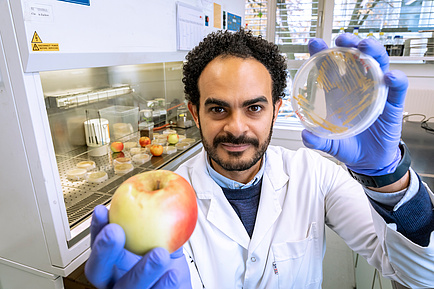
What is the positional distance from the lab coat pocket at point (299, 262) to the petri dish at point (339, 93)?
50cm

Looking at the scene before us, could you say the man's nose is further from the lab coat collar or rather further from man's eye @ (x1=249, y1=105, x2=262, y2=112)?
the lab coat collar

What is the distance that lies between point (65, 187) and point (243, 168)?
0.93 m

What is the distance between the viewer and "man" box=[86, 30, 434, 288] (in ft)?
2.46

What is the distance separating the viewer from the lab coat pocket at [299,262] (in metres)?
1.02

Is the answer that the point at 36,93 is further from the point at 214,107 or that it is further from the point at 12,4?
the point at 214,107

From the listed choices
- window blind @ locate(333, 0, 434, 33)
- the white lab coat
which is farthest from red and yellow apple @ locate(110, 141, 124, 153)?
window blind @ locate(333, 0, 434, 33)

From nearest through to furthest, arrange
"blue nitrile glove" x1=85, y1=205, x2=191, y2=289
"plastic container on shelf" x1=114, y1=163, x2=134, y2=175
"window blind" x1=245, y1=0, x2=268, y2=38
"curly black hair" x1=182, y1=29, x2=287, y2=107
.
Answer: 1. "blue nitrile glove" x1=85, y1=205, x2=191, y2=289
2. "curly black hair" x1=182, y1=29, x2=287, y2=107
3. "plastic container on shelf" x1=114, y1=163, x2=134, y2=175
4. "window blind" x1=245, y1=0, x2=268, y2=38

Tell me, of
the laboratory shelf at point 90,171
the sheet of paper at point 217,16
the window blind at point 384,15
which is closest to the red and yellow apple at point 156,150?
the laboratory shelf at point 90,171

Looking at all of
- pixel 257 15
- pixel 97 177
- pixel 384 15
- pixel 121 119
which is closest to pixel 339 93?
pixel 97 177

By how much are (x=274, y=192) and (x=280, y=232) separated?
5.8 inches

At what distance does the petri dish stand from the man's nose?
204 mm

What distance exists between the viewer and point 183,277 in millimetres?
707

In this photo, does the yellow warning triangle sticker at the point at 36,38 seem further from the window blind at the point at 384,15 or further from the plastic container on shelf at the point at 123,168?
the window blind at the point at 384,15

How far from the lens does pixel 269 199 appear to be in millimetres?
1070
